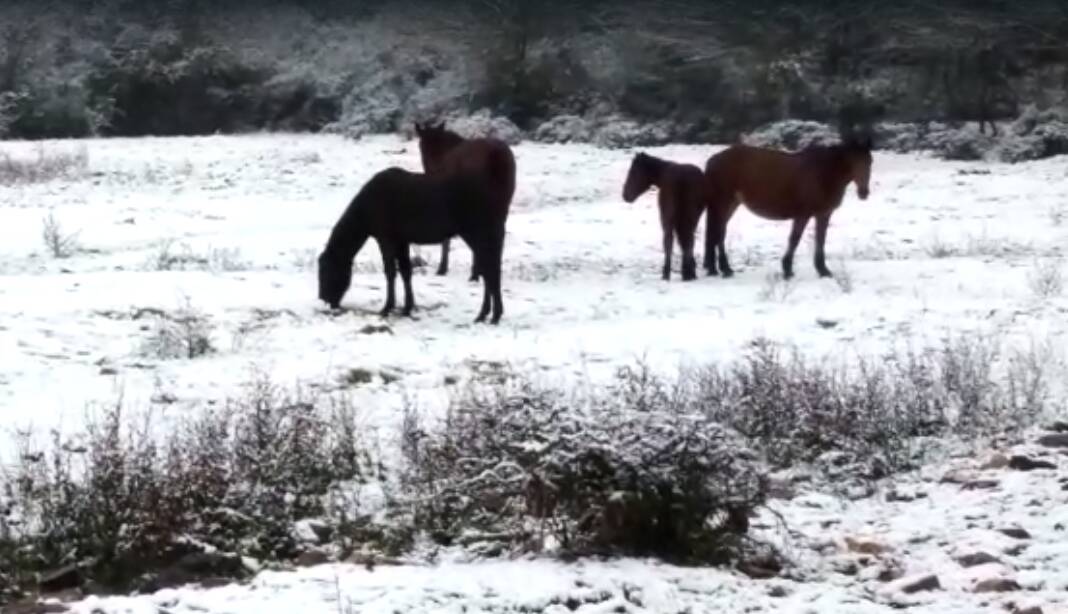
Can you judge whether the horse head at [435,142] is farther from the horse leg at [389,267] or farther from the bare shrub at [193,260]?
the horse leg at [389,267]

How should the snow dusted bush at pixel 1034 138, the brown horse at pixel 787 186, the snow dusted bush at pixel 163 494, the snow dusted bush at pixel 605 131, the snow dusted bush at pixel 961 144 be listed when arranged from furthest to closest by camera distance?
the snow dusted bush at pixel 605 131, the snow dusted bush at pixel 961 144, the snow dusted bush at pixel 1034 138, the brown horse at pixel 787 186, the snow dusted bush at pixel 163 494

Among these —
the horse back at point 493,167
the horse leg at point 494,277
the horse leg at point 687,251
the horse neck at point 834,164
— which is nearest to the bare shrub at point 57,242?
the horse back at point 493,167

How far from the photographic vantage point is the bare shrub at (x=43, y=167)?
25547 mm

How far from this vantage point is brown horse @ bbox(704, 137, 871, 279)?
53.2 ft

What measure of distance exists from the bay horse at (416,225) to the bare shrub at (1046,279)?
17.2 ft

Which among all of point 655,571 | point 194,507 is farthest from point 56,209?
point 655,571

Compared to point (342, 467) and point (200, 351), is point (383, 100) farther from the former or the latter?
point (342, 467)

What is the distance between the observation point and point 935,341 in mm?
11375

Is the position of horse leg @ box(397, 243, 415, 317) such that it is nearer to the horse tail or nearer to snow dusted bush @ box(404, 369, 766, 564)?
the horse tail

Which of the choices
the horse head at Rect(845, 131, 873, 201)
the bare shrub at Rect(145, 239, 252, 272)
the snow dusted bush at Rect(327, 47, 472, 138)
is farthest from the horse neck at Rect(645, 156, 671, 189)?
the snow dusted bush at Rect(327, 47, 472, 138)

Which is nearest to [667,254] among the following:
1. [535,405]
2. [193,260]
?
[193,260]

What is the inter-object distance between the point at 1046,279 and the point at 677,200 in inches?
177

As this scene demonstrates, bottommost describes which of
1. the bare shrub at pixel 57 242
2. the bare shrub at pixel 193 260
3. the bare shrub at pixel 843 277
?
the bare shrub at pixel 843 277

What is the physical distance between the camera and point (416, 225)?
525 inches
